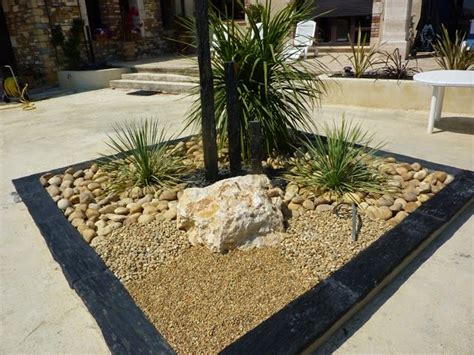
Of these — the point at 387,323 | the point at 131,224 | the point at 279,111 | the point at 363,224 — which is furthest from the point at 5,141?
the point at 387,323

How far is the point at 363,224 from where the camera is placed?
2.07m

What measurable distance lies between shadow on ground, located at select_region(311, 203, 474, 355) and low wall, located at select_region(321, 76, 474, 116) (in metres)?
2.62

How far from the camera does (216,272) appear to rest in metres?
1.78

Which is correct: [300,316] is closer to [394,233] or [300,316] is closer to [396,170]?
[394,233]

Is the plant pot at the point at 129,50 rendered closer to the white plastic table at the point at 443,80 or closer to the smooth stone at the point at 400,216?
the white plastic table at the point at 443,80

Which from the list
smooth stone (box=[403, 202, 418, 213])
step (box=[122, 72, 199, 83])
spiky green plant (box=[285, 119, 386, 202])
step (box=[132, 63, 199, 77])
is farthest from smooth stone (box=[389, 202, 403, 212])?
step (box=[132, 63, 199, 77])

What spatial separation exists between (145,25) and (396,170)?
29.8 ft

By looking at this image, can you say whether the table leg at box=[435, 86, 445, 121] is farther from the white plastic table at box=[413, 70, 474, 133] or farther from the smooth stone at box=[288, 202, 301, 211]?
the smooth stone at box=[288, 202, 301, 211]

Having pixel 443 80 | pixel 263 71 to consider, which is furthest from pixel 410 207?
pixel 443 80

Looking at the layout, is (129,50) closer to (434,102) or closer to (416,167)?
(434,102)

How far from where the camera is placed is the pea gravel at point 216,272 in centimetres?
149

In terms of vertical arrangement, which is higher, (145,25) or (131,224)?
(145,25)

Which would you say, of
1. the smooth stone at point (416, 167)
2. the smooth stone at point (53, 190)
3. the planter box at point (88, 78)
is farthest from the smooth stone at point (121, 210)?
the planter box at point (88, 78)

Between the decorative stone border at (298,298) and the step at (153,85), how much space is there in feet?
16.0
